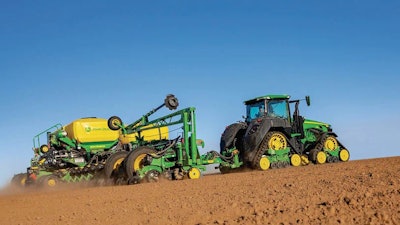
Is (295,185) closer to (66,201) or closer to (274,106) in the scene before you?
(66,201)

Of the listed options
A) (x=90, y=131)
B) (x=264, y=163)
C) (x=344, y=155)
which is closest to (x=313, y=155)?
(x=344, y=155)

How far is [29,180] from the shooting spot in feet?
56.9

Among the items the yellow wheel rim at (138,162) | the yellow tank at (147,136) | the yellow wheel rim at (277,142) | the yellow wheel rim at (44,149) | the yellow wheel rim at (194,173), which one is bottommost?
the yellow wheel rim at (194,173)

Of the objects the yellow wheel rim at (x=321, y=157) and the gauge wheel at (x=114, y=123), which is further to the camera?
the gauge wheel at (x=114, y=123)

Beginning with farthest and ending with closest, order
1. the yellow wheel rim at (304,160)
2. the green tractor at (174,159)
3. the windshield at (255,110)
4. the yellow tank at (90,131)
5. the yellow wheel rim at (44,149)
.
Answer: the yellow wheel rim at (44,149)
the yellow tank at (90,131)
the yellow wheel rim at (304,160)
the windshield at (255,110)
the green tractor at (174,159)

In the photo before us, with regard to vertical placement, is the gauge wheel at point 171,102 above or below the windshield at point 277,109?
above

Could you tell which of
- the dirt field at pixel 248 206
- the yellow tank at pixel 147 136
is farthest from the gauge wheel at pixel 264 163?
the yellow tank at pixel 147 136

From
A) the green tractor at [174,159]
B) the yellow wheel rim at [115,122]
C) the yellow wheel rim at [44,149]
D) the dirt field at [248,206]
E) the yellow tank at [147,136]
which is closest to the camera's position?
the dirt field at [248,206]

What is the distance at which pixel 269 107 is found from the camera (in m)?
14.2

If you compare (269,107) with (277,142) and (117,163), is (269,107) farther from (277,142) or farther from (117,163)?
(117,163)

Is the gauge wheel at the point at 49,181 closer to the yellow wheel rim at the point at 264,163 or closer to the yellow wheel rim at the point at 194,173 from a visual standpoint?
the yellow wheel rim at the point at 194,173

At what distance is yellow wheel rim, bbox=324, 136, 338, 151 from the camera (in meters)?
15.4

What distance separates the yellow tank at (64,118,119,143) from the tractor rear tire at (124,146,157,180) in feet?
20.8

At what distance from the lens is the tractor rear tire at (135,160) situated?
38.9ft
